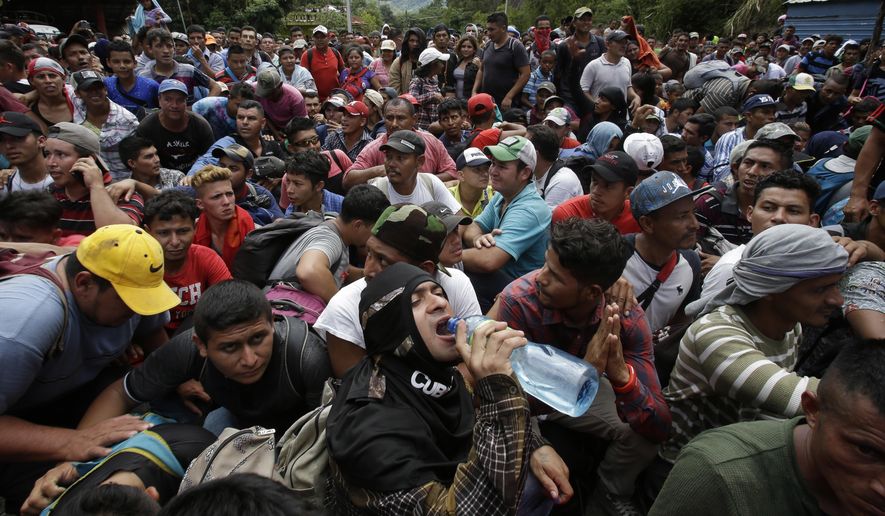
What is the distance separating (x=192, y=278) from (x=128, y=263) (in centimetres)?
94

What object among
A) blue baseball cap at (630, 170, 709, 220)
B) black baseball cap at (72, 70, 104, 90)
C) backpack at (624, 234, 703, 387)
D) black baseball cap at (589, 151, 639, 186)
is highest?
black baseball cap at (72, 70, 104, 90)

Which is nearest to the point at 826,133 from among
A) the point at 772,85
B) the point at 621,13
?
the point at 772,85

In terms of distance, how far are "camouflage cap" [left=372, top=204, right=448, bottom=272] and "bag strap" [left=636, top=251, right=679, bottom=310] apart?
1.33m

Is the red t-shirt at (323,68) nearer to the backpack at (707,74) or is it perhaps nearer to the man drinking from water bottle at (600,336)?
the backpack at (707,74)

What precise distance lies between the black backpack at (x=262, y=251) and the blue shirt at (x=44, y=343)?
29.3 inches

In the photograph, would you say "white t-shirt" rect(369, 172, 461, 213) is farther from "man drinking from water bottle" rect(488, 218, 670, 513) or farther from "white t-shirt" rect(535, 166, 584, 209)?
"man drinking from water bottle" rect(488, 218, 670, 513)

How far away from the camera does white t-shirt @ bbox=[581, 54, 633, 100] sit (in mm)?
7707

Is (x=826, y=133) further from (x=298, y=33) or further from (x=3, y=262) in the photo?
(x=298, y=33)

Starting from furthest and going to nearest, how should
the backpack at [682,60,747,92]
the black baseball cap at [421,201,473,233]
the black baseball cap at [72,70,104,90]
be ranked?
the backpack at [682,60,747,92] → the black baseball cap at [72,70,104,90] → the black baseball cap at [421,201,473,233]

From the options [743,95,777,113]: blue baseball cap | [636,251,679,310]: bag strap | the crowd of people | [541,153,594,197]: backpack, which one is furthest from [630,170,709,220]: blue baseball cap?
[743,95,777,113]: blue baseball cap

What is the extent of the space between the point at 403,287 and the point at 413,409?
43 centimetres

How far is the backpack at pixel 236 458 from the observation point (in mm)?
1957

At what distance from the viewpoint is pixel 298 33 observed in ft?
46.1

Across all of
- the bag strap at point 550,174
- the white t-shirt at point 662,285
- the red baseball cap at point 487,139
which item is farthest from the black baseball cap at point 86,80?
the white t-shirt at point 662,285
